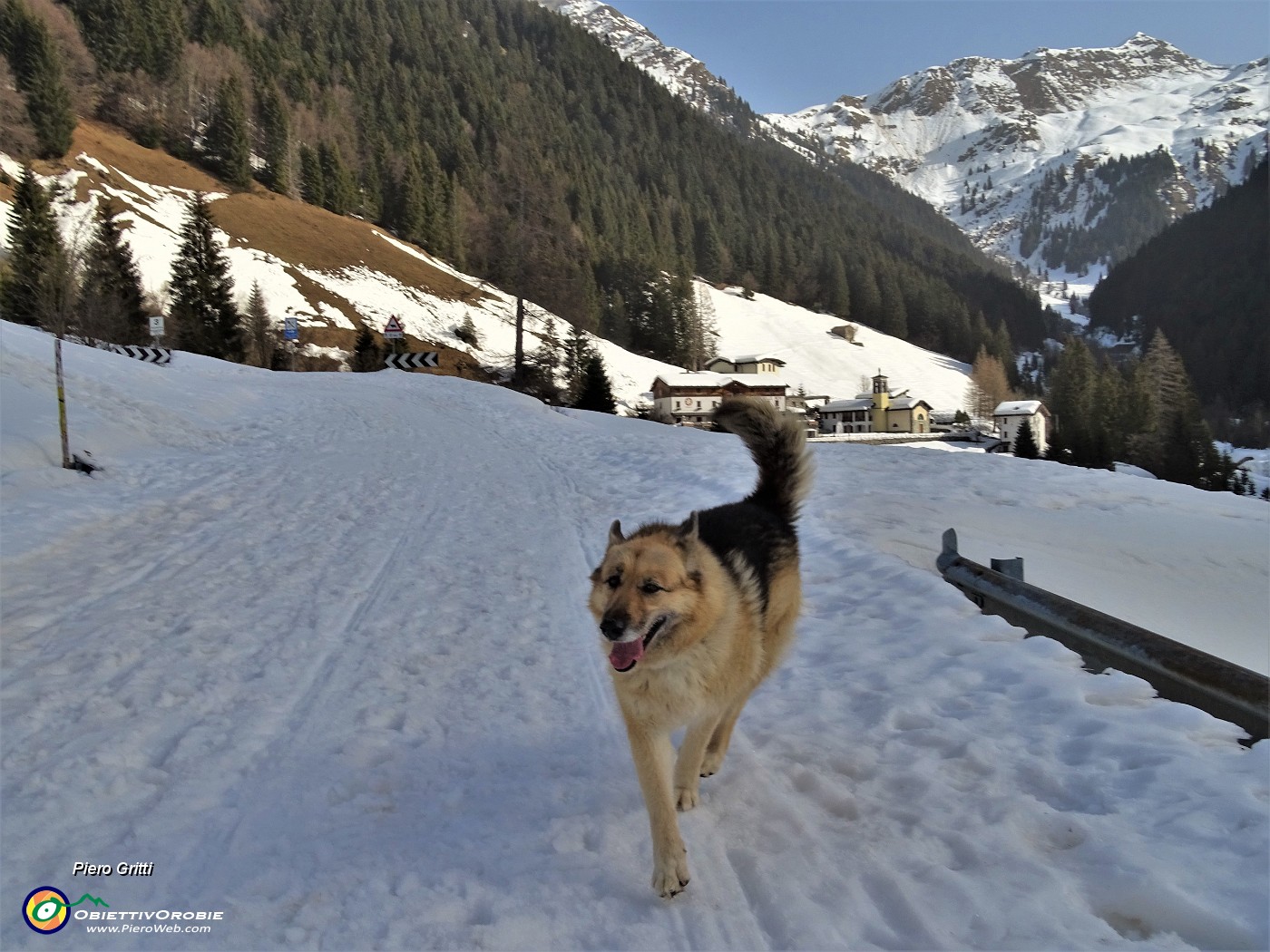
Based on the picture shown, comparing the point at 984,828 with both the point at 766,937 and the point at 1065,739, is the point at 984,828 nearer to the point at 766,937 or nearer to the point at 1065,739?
the point at 1065,739

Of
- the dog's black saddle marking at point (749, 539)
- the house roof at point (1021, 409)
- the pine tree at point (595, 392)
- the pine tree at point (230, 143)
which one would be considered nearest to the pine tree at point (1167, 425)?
the house roof at point (1021, 409)

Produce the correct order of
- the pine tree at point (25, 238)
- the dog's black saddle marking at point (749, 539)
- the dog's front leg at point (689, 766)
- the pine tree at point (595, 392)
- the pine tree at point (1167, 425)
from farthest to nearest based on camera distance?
the pine tree at point (1167, 425) < the pine tree at point (595, 392) < the pine tree at point (25, 238) < the dog's black saddle marking at point (749, 539) < the dog's front leg at point (689, 766)

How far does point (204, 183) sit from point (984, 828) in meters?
87.7

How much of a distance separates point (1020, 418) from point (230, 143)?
106264mm

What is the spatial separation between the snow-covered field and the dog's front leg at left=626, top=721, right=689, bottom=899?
0.34 feet

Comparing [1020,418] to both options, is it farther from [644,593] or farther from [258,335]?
[644,593]

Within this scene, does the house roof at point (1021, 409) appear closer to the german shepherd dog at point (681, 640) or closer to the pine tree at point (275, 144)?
the pine tree at point (275, 144)

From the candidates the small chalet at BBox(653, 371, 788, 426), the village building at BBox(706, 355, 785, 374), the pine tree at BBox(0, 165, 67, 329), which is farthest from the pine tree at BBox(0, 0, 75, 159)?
the village building at BBox(706, 355, 785, 374)

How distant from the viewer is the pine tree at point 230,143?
72812mm

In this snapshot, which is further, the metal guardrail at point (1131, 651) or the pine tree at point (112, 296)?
the pine tree at point (112, 296)

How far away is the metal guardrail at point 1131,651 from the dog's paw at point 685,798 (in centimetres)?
276

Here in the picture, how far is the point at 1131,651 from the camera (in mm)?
3973

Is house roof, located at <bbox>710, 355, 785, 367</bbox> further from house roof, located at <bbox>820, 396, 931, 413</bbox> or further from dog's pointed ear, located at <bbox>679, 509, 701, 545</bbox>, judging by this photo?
dog's pointed ear, located at <bbox>679, 509, 701, 545</bbox>

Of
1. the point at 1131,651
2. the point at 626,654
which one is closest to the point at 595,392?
the point at 1131,651
